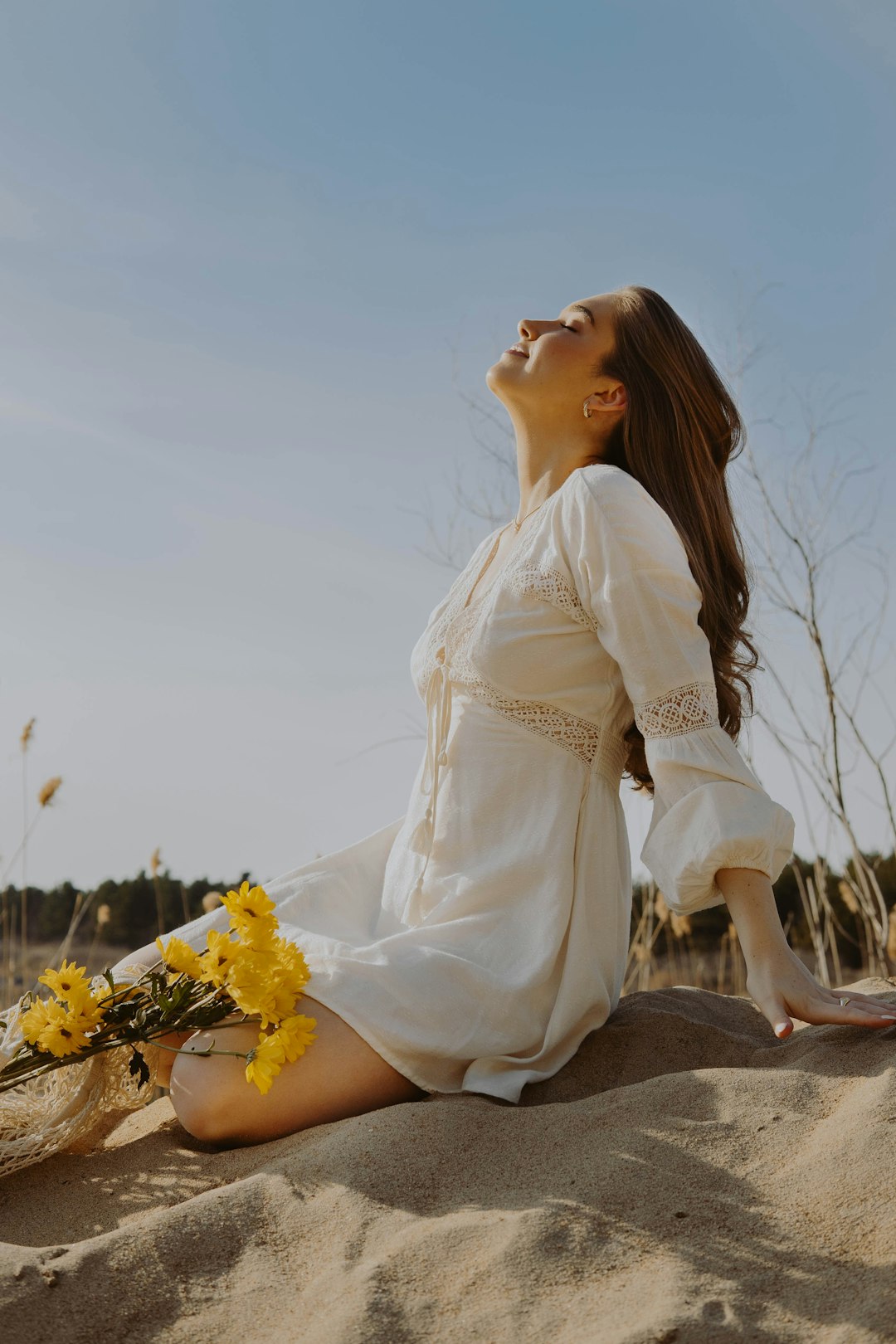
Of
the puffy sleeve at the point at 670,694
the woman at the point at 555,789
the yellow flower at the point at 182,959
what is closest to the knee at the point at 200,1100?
the woman at the point at 555,789

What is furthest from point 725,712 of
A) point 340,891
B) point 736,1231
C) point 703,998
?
point 736,1231

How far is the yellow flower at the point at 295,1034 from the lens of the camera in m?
1.55

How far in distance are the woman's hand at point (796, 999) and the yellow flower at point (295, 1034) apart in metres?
0.64

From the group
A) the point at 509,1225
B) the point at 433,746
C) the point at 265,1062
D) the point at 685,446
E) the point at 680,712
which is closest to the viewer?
the point at 509,1225

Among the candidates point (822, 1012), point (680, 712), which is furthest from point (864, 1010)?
point (680, 712)

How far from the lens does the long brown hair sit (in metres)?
2.11

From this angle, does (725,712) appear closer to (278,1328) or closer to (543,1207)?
(543,1207)

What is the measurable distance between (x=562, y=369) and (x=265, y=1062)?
1.37m

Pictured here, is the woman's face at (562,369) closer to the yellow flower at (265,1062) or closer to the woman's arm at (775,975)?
the woman's arm at (775,975)

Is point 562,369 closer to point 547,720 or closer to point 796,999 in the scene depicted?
point 547,720

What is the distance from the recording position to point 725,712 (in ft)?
6.93

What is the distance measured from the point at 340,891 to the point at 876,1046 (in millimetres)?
984

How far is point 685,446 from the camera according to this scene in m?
2.16

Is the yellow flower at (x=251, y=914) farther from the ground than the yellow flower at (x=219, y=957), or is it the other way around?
the yellow flower at (x=251, y=914)
